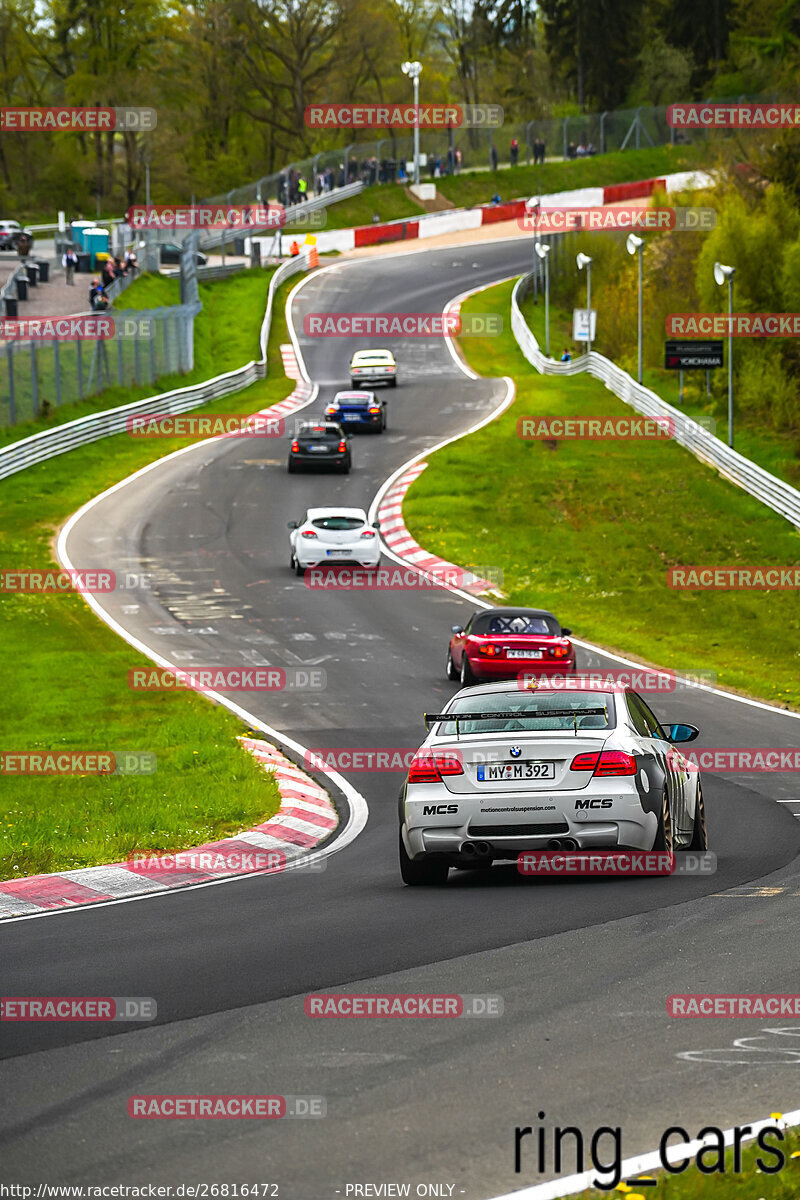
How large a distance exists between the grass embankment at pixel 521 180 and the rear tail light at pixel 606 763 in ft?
269

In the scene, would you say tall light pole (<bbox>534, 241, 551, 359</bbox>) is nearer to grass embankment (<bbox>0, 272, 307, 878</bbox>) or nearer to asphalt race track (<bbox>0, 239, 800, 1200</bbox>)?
grass embankment (<bbox>0, 272, 307, 878</bbox>)

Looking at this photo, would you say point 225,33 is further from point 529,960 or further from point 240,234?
point 529,960

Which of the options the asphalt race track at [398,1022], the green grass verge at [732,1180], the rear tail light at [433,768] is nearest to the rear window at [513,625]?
the asphalt race track at [398,1022]

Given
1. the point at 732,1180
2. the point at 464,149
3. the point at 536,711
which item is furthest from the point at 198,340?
the point at 732,1180

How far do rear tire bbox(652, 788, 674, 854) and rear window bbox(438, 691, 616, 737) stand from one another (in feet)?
2.10

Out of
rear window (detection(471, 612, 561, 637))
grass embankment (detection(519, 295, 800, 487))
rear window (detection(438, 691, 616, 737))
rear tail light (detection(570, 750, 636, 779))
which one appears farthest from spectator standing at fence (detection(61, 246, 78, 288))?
rear tail light (detection(570, 750, 636, 779))

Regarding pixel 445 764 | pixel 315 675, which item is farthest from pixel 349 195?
pixel 445 764

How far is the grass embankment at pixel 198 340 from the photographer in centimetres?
4719

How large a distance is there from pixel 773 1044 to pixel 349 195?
90233 mm

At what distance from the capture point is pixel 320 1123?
19.7ft

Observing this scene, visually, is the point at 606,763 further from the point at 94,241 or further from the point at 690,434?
the point at 94,241

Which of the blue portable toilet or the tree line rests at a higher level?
the tree line

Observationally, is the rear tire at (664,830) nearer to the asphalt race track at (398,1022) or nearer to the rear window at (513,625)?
the asphalt race track at (398,1022)

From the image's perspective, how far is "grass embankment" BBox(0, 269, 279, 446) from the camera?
4719cm
